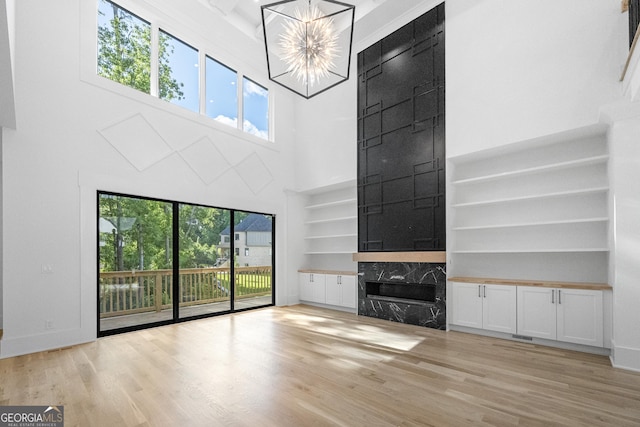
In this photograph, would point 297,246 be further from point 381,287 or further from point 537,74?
point 537,74

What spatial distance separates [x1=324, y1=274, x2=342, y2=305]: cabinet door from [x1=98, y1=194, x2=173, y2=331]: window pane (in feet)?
10.2

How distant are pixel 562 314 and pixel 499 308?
2.38ft

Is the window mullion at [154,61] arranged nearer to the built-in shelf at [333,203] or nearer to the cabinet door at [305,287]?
the built-in shelf at [333,203]

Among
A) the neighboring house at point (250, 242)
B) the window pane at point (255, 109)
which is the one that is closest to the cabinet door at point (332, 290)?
the neighboring house at point (250, 242)

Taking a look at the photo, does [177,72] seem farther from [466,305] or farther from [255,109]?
[466,305]

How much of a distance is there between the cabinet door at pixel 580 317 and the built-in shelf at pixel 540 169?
1.62 metres

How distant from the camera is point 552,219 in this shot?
4.52m

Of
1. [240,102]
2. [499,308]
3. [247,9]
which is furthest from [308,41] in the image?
[499,308]

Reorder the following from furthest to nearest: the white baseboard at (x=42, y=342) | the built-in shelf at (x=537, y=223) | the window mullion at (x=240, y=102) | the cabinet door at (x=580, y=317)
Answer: the window mullion at (x=240, y=102) → the built-in shelf at (x=537, y=223) → the white baseboard at (x=42, y=342) → the cabinet door at (x=580, y=317)

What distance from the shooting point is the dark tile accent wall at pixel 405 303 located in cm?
506

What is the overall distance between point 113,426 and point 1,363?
2.56 metres

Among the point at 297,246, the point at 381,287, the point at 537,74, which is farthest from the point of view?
the point at 297,246

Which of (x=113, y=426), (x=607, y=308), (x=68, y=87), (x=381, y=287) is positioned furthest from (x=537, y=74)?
(x=68, y=87)

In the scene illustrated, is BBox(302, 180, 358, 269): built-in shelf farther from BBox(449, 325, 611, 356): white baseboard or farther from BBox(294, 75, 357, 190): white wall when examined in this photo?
BBox(449, 325, 611, 356): white baseboard
